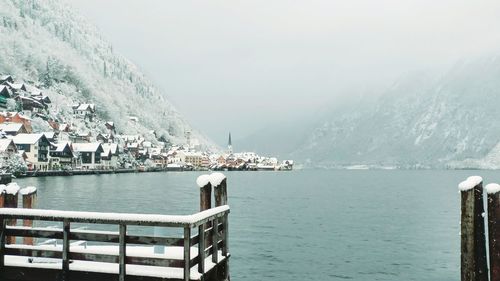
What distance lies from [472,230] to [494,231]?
0.83 m

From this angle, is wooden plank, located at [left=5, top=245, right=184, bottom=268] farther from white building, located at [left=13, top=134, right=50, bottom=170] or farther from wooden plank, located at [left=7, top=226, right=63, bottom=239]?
white building, located at [left=13, top=134, right=50, bottom=170]

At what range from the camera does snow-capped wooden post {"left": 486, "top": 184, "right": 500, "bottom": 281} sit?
13867mm

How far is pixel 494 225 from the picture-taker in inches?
549

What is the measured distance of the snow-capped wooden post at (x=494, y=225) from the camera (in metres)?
13.9

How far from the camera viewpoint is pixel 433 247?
4734 cm

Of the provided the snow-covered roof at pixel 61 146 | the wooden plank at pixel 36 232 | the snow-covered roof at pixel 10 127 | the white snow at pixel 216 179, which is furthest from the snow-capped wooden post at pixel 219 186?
the snow-covered roof at pixel 61 146

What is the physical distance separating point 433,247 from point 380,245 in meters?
4.91

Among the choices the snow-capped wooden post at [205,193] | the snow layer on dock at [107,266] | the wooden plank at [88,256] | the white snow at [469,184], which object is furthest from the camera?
the snow-capped wooden post at [205,193]

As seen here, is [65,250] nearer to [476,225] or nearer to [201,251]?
[201,251]

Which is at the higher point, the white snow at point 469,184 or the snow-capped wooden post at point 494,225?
the white snow at point 469,184

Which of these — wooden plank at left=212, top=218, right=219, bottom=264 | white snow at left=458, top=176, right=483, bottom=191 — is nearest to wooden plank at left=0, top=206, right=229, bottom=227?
wooden plank at left=212, top=218, right=219, bottom=264

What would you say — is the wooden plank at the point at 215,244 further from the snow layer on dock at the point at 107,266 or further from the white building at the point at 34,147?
the white building at the point at 34,147

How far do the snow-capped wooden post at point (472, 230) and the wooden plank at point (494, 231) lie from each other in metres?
0.23

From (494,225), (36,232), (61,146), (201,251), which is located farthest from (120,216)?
(61,146)
